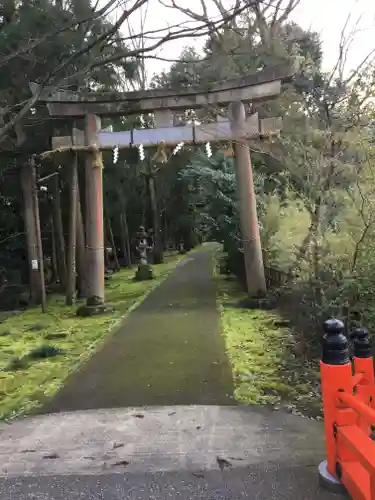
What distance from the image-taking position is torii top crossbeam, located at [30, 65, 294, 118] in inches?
412

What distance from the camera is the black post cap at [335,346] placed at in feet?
9.11

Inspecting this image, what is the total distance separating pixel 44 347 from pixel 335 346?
537cm

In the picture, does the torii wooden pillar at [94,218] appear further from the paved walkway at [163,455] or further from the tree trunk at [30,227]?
the paved walkway at [163,455]

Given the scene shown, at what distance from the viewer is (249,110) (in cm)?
1211

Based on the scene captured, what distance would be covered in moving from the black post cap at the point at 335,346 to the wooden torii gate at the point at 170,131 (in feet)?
25.7

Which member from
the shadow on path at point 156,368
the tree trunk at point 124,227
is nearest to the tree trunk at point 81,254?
the shadow on path at point 156,368

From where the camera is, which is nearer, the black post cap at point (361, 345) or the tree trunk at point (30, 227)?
the black post cap at point (361, 345)

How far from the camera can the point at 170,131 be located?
10.9 meters

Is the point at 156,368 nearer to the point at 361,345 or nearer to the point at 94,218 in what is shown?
the point at 361,345

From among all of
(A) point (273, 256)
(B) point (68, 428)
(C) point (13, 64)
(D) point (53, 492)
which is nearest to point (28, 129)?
(C) point (13, 64)

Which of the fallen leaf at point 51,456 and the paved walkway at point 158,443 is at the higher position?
the fallen leaf at point 51,456

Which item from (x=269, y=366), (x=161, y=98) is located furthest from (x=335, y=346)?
(x=161, y=98)

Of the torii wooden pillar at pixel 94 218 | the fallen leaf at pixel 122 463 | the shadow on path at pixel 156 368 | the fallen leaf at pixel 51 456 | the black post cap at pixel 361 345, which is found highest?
the torii wooden pillar at pixel 94 218

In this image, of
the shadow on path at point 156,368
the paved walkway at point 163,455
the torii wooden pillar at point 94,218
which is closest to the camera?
→ the paved walkway at point 163,455
